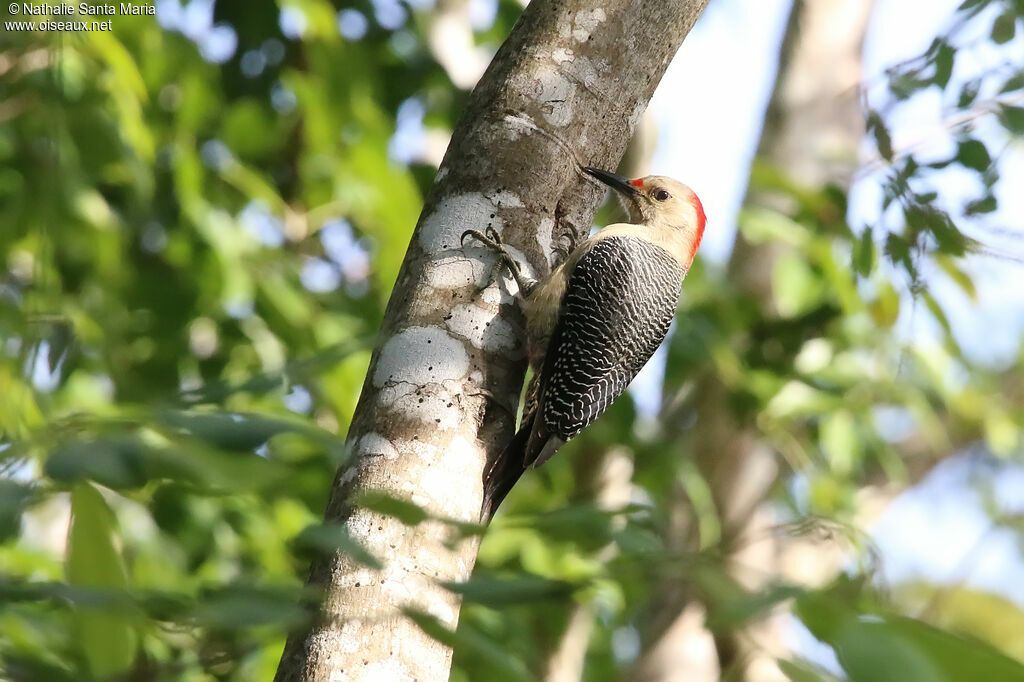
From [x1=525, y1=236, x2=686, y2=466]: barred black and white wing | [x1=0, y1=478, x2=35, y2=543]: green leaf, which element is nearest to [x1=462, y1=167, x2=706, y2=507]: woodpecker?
[x1=525, y1=236, x2=686, y2=466]: barred black and white wing

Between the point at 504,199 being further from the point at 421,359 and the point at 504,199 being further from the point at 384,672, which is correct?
the point at 384,672

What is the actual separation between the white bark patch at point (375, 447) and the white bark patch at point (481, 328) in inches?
14.8

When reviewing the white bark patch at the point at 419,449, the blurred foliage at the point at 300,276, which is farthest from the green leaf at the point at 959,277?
the white bark patch at the point at 419,449

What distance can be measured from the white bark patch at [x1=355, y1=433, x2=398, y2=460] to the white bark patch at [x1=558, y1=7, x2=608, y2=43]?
1265mm

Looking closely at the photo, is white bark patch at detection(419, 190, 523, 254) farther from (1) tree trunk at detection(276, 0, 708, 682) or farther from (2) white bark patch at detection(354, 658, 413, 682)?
(2) white bark patch at detection(354, 658, 413, 682)

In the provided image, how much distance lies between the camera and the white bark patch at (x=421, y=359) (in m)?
2.35

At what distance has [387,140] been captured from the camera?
14.3 feet

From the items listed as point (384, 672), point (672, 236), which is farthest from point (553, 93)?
point (672, 236)

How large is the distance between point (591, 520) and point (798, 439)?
531 centimetres

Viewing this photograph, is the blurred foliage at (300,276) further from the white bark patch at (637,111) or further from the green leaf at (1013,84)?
the white bark patch at (637,111)

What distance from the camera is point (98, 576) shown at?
3.34ft

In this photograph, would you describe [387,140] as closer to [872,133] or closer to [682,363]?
[682,363]

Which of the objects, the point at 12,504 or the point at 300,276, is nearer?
the point at 12,504

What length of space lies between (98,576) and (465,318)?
1.60m
